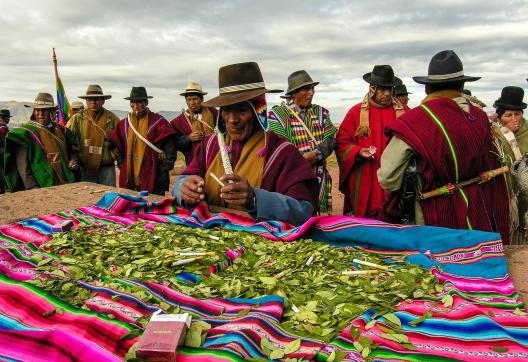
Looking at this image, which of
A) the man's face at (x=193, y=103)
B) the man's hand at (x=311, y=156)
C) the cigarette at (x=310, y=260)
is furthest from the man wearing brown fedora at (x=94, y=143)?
the cigarette at (x=310, y=260)

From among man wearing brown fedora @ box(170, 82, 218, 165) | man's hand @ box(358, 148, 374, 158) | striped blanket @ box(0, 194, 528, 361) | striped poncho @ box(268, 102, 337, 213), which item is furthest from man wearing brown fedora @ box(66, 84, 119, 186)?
striped blanket @ box(0, 194, 528, 361)

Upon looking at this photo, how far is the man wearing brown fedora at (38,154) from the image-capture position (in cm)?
578

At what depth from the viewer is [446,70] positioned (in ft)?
10.2

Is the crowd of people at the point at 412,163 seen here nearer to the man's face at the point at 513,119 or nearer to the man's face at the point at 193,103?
the man's face at the point at 513,119

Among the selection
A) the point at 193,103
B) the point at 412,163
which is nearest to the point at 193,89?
the point at 193,103

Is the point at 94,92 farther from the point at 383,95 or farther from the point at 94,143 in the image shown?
the point at 383,95

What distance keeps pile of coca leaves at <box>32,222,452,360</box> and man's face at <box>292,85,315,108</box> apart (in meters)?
3.30

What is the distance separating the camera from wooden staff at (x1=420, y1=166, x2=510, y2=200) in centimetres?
304

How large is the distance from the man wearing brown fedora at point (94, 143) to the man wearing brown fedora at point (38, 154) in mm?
455

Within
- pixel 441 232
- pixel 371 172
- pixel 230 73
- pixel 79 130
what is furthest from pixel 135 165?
pixel 441 232

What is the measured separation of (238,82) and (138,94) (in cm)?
433

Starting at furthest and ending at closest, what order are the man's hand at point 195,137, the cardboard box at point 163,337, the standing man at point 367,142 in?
the man's hand at point 195,137 < the standing man at point 367,142 < the cardboard box at point 163,337

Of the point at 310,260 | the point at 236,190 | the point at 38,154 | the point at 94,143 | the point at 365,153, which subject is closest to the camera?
the point at 310,260

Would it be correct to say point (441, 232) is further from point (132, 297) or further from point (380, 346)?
point (132, 297)
